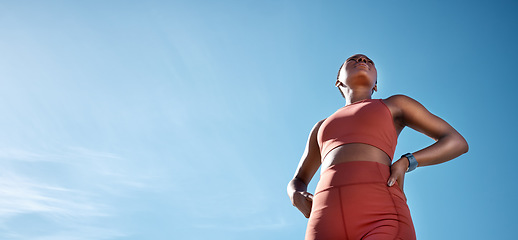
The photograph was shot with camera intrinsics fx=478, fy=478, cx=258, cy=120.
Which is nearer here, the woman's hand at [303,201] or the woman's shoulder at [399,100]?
the woman's hand at [303,201]

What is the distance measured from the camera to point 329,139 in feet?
11.3

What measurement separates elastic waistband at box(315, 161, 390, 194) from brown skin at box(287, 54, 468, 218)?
0.04 m

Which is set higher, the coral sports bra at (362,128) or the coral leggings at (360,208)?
the coral sports bra at (362,128)

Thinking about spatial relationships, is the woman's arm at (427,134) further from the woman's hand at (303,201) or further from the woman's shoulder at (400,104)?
the woman's hand at (303,201)

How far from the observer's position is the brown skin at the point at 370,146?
3.18 m

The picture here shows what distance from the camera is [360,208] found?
115 inches

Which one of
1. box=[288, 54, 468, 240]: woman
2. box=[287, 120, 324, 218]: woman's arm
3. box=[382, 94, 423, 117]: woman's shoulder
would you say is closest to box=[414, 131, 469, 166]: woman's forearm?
box=[288, 54, 468, 240]: woman

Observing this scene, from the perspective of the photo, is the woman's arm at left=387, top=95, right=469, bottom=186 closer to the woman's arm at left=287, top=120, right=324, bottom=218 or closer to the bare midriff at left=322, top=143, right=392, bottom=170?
the bare midriff at left=322, top=143, right=392, bottom=170

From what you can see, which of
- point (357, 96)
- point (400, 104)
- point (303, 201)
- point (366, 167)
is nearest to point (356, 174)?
point (366, 167)

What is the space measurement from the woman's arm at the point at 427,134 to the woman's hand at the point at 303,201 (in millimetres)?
633

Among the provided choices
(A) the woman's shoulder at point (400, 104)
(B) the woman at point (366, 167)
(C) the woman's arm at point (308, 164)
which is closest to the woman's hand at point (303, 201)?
(B) the woman at point (366, 167)

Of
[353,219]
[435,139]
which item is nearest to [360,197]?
[353,219]

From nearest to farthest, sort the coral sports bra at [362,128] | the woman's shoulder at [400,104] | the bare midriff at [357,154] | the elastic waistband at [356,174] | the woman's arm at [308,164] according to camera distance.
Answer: the elastic waistband at [356,174]
the bare midriff at [357,154]
the coral sports bra at [362,128]
the woman's shoulder at [400,104]
the woman's arm at [308,164]

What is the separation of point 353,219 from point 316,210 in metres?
0.30
